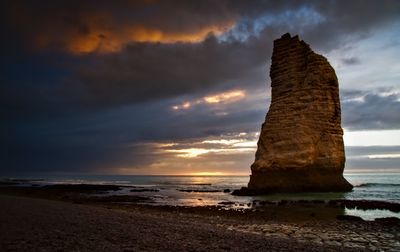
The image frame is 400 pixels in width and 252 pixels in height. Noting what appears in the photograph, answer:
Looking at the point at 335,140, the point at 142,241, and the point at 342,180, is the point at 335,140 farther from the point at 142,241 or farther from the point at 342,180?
the point at 142,241

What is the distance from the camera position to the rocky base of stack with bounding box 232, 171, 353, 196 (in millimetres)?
47688

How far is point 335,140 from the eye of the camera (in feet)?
165

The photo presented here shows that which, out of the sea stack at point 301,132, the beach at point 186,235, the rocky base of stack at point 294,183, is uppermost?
the sea stack at point 301,132

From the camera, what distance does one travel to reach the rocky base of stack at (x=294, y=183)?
47.7 metres

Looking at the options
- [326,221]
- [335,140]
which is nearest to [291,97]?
[335,140]

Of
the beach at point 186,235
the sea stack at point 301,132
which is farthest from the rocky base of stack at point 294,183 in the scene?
the beach at point 186,235

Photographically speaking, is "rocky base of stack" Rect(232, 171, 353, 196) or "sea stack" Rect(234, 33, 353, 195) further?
"sea stack" Rect(234, 33, 353, 195)

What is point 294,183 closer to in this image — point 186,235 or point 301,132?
point 301,132

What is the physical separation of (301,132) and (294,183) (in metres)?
7.11

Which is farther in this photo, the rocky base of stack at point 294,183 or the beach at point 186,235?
the rocky base of stack at point 294,183

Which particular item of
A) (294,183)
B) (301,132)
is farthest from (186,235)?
(301,132)

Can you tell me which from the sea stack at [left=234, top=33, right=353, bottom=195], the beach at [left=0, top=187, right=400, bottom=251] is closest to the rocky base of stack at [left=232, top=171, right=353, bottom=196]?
the sea stack at [left=234, top=33, right=353, bottom=195]

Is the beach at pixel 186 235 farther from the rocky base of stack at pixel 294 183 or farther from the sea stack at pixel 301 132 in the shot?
the sea stack at pixel 301 132

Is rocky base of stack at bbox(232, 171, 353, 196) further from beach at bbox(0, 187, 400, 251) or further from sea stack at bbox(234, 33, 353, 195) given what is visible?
beach at bbox(0, 187, 400, 251)
